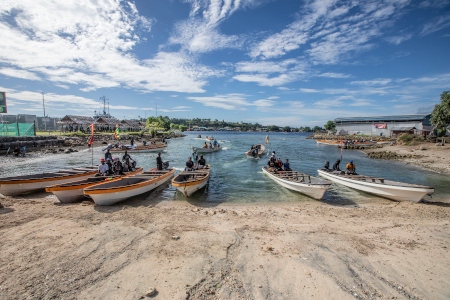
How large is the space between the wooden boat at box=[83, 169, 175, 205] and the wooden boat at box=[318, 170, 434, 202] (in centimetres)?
1335

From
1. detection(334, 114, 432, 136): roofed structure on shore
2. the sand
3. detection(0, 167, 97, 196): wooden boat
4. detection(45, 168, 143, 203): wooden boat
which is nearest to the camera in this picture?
the sand

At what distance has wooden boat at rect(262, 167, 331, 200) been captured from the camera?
13.5 metres

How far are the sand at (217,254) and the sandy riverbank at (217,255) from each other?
1.2 inches

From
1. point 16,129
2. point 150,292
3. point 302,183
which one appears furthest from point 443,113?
point 16,129

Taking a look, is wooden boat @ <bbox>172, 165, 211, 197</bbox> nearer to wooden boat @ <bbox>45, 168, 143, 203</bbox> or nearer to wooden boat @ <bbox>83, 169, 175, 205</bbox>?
wooden boat @ <bbox>83, 169, 175, 205</bbox>

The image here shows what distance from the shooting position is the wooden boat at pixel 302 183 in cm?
1352

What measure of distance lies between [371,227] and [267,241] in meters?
4.98

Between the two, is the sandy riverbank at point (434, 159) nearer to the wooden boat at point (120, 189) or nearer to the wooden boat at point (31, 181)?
the wooden boat at point (120, 189)

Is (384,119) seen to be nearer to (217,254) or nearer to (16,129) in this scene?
(217,254)

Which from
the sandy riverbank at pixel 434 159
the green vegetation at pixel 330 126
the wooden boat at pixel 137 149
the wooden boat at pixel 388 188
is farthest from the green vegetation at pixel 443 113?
the green vegetation at pixel 330 126

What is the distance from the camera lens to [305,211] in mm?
11711

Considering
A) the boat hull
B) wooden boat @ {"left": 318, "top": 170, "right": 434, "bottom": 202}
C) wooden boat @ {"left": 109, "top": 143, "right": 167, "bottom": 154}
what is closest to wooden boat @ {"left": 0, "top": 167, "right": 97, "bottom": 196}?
the boat hull

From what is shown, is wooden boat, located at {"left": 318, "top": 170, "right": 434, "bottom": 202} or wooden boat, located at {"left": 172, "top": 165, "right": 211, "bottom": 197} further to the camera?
wooden boat, located at {"left": 172, "top": 165, "right": 211, "bottom": 197}

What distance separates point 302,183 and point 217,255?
9088 mm
